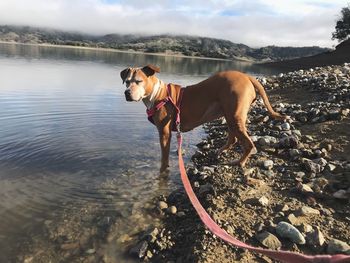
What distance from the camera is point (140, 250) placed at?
541cm

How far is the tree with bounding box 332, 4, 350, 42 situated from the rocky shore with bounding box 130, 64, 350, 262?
297 ft

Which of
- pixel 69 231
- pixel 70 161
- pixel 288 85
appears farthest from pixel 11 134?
pixel 288 85

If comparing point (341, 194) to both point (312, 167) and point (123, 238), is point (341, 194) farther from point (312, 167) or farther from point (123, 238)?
point (123, 238)

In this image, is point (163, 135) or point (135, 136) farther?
point (135, 136)

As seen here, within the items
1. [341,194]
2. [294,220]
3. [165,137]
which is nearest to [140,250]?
[294,220]

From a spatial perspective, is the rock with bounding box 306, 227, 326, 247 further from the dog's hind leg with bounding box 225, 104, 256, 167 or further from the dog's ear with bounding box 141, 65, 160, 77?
the dog's ear with bounding box 141, 65, 160, 77

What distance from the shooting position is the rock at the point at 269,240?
200 inches

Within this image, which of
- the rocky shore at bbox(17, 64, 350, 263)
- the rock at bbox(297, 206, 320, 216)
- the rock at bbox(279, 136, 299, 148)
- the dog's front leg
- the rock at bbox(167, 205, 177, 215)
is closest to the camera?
the rocky shore at bbox(17, 64, 350, 263)

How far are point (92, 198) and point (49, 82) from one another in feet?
63.1

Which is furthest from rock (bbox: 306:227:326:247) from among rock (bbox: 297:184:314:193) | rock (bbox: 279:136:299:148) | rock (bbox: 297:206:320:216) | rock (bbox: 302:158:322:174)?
rock (bbox: 279:136:299:148)

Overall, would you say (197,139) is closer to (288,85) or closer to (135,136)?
(135,136)

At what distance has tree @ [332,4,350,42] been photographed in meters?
90.8

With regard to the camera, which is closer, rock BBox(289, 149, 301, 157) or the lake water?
the lake water

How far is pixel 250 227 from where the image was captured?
5574 mm
